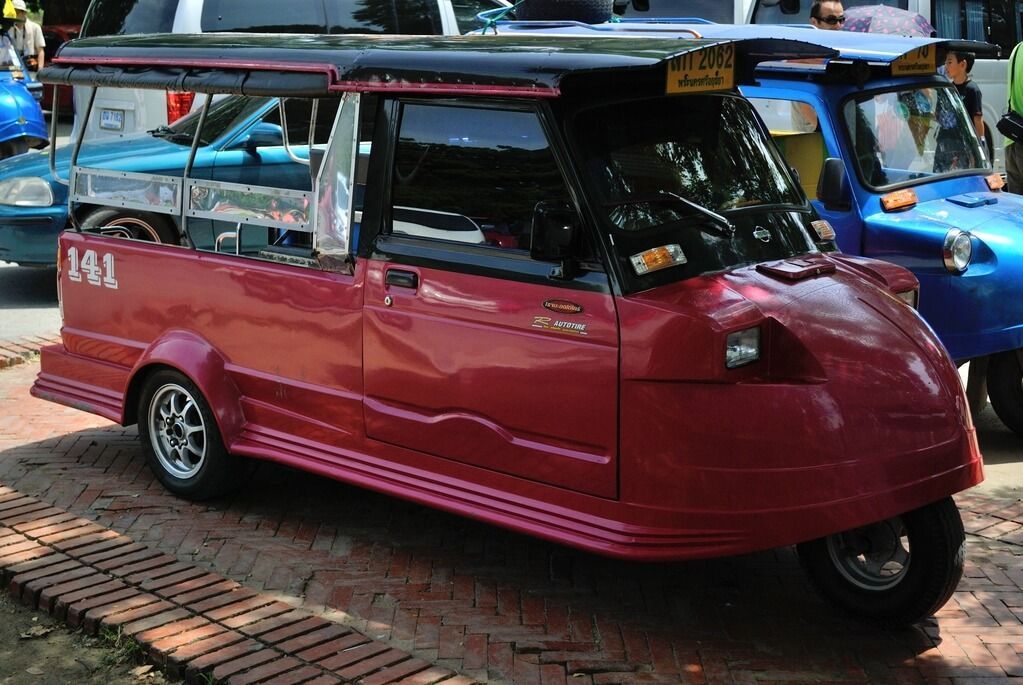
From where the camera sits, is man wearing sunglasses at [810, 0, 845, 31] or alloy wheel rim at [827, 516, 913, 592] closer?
alloy wheel rim at [827, 516, 913, 592]

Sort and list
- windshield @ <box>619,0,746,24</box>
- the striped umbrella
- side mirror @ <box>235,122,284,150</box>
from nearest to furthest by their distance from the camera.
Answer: side mirror @ <box>235,122,284,150</box> → the striped umbrella → windshield @ <box>619,0,746,24</box>

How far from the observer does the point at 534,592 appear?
17.2 ft

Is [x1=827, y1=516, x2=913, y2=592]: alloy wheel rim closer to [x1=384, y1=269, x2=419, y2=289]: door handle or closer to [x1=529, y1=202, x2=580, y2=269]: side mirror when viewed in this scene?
[x1=529, y1=202, x2=580, y2=269]: side mirror

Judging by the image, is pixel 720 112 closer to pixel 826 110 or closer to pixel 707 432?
pixel 707 432

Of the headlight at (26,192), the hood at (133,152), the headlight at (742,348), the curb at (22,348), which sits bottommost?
the curb at (22,348)

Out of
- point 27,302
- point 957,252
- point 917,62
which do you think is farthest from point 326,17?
point 957,252

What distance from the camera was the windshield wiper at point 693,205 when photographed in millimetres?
4883

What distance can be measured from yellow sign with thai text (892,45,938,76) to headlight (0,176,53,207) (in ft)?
20.5

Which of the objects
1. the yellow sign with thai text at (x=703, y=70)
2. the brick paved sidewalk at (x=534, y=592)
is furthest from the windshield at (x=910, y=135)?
the yellow sign with thai text at (x=703, y=70)

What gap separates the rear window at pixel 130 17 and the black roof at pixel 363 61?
4.72m

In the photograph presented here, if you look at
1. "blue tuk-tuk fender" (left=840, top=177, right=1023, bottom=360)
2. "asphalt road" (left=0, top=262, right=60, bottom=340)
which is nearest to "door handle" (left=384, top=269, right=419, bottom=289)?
"blue tuk-tuk fender" (left=840, top=177, right=1023, bottom=360)

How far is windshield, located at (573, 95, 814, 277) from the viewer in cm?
486

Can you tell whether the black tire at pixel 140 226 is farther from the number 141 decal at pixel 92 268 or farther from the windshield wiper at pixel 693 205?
the windshield wiper at pixel 693 205

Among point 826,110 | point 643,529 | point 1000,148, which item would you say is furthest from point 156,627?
point 1000,148
